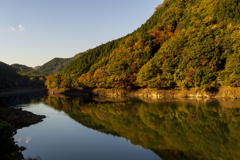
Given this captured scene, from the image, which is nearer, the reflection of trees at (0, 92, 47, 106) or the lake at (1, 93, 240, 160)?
the lake at (1, 93, 240, 160)

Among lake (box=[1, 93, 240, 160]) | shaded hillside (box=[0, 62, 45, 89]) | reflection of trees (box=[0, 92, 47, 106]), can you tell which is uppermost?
shaded hillside (box=[0, 62, 45, 89])

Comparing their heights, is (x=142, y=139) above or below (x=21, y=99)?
below

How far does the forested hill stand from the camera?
45.8 metres

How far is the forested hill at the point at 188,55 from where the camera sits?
45812 millimetres

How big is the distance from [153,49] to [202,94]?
3228 cm

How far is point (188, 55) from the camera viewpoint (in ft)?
168

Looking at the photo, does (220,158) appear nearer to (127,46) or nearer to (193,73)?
(193,73)

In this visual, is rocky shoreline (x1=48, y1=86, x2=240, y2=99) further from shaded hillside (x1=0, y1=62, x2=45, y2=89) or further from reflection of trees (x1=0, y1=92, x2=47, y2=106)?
shaded hillside (x1=0, y1=62, x2=45, y2=89)

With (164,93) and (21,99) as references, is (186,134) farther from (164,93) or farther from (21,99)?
(21,99)

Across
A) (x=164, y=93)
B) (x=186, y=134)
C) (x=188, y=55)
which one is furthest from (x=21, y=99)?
(x=186, y=134)

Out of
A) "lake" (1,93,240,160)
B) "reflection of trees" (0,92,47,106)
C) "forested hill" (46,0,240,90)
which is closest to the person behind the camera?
"lake" (1,93,240,160)

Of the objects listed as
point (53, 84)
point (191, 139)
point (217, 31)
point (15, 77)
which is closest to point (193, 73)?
point (217, 31)

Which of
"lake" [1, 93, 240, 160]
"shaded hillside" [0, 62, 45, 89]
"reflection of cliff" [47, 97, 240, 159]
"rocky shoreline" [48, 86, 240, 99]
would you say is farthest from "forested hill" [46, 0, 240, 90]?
"shaded hillside" [0, 62, 45, 89]

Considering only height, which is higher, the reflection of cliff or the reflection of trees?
the reflection of trees
